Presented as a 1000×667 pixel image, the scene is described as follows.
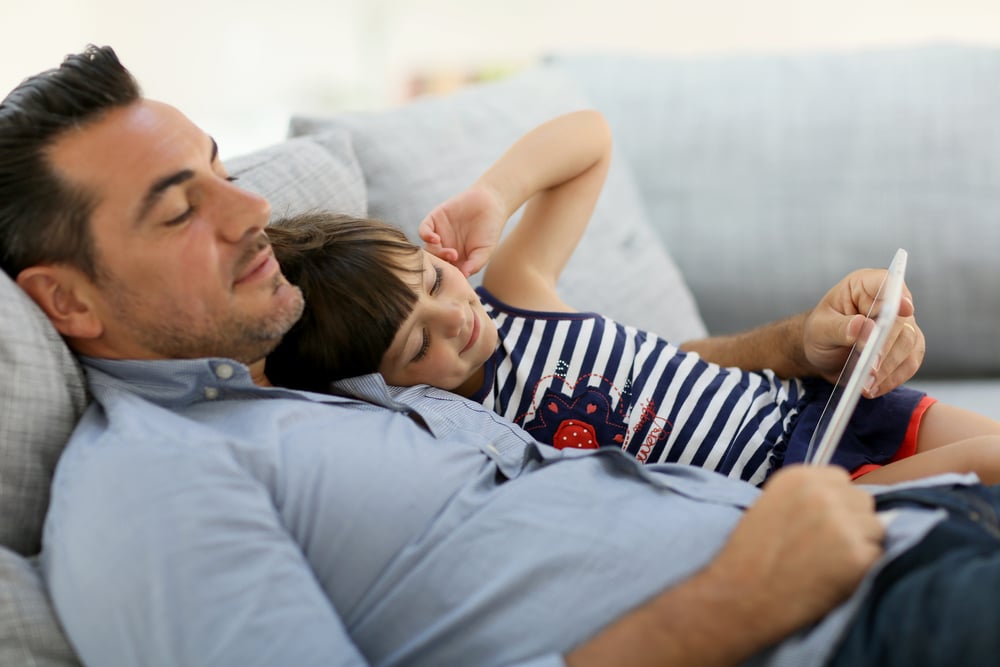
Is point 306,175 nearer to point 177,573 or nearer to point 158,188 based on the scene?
point 158,188

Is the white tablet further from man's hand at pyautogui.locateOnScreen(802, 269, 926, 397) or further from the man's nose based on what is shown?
the man's nose

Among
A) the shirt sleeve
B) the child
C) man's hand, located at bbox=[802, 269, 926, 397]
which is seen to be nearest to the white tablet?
man's hand, located at bbox=[802, 269, 926, 397]

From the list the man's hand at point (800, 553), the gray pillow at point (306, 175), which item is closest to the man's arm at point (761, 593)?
the man's hand at point (800, 553)

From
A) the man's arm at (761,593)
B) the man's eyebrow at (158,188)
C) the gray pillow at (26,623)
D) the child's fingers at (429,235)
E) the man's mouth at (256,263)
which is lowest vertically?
the gray pillow at (26,623)

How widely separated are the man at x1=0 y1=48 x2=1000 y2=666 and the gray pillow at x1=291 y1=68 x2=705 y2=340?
57cm

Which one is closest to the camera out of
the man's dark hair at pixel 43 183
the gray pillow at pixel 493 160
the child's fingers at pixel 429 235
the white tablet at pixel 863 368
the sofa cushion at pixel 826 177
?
the white tablet at pixel 863 368

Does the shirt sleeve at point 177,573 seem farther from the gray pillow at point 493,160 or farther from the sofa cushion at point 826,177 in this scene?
the sofa cushion at point 826,177

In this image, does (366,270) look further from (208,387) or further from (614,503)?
(614,503)

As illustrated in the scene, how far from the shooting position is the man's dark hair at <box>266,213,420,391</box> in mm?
1264

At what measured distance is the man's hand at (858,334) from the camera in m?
1.27

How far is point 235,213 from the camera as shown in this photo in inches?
42.8

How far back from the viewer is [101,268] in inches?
41.3

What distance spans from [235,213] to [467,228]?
461 millimetres

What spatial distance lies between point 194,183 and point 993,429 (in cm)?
110
